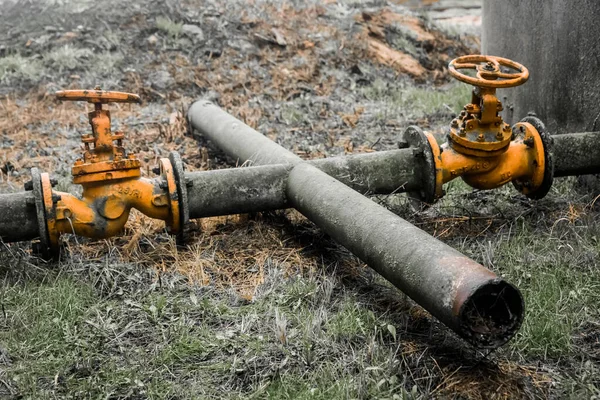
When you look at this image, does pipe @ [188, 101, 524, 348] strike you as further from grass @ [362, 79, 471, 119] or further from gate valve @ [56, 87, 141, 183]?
grass @ [362, 79, 471, 119]

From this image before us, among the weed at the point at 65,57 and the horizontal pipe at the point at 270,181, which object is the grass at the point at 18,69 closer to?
the weed at the point at 65,57

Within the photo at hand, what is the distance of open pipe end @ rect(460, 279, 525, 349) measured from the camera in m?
2.19

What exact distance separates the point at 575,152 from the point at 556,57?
71cm

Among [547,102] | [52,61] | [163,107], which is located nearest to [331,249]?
[547,102]

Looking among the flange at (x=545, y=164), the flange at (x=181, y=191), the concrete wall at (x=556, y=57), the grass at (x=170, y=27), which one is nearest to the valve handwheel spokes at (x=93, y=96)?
the flange at (x=181, y=191)

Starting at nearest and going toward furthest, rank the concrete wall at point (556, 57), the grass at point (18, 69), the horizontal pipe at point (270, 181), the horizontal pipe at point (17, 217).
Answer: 1. the horizontal pipe at point (17, 217)
2. the horizontal pipe at point (270, 181)
3. the concrete wall at point (556, 57)
4. the grass at point (18, 69)

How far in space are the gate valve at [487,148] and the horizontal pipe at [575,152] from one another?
194mm

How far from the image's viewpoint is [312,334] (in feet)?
8.43

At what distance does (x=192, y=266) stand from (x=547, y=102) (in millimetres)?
2425

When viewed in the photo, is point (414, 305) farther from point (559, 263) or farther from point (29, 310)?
point (29, 310)

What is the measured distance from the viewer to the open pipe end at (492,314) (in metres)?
2.19

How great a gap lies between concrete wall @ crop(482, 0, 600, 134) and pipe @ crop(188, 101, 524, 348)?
1.66 m

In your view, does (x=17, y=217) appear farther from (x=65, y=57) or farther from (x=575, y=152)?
(x=65, y=57)

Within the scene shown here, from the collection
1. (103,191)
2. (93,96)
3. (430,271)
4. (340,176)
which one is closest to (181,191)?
(103,191)
